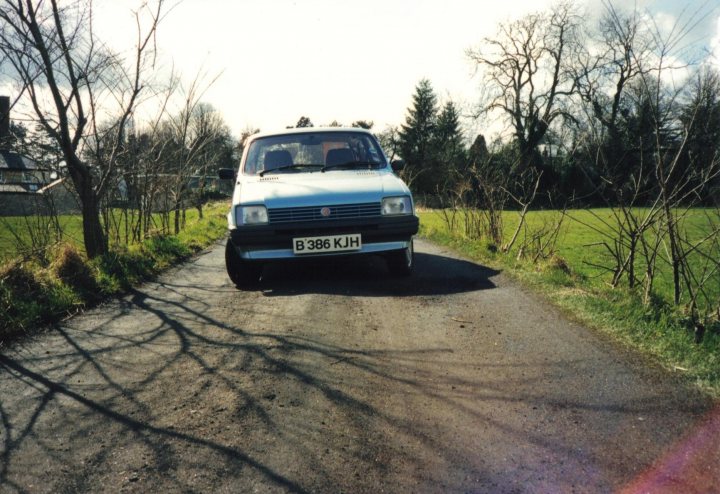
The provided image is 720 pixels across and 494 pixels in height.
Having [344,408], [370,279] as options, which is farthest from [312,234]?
[344,408]

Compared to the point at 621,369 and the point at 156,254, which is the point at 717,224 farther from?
the point at 156,254

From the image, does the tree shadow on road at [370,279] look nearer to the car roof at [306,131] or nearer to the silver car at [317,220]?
the silver car at [317,220]

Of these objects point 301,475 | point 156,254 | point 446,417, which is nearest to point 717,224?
point 446,417

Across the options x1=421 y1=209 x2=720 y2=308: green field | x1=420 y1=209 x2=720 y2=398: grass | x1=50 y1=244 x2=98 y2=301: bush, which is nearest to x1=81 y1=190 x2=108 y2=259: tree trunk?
x1=50 y1=244 x2=98 y2=301: bush

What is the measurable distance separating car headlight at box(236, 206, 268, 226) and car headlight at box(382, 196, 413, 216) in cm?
128

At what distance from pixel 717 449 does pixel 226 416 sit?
7.18 ft

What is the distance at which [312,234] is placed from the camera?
5375mm

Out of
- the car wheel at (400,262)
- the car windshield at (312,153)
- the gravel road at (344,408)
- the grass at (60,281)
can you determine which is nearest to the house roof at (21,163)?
the grass at (60,281)

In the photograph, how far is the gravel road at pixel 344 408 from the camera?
197 centimetres

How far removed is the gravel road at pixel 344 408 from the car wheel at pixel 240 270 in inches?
47.9

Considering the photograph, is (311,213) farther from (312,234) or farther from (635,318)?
(635,318)

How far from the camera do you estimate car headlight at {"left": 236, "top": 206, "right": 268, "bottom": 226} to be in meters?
5.36

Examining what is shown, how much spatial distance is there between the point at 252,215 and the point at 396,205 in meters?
1.55

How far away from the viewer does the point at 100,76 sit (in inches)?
277
